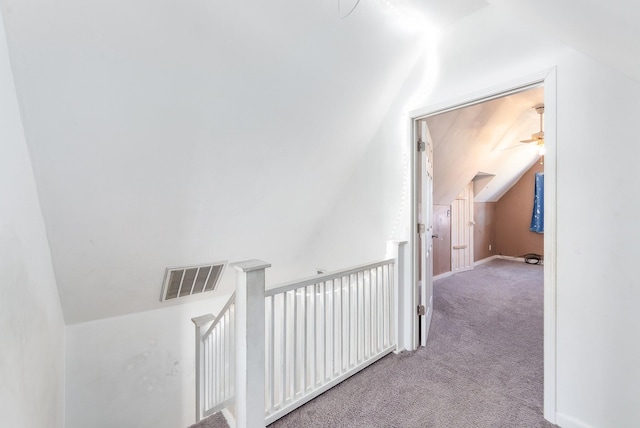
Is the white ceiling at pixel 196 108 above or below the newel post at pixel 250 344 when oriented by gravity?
above

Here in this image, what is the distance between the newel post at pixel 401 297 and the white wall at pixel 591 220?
3.32ft

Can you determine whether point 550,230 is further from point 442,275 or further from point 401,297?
point 442,275

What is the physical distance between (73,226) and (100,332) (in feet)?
4.13

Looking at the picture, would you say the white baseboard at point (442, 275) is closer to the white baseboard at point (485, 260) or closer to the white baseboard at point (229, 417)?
the white baseboard at point (485, 260)

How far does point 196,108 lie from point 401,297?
2122 millimetres

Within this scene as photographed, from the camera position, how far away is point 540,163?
5.92 metres

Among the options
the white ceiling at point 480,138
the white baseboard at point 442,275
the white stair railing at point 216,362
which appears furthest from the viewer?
the white baseboard at point 442,275

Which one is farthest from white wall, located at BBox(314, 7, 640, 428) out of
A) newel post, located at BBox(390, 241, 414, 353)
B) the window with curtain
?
the window with curtain

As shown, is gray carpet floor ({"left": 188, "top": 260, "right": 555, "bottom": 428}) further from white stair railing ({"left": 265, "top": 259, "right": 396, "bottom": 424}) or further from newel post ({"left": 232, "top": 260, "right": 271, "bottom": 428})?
newel post ({"left": 232, "top": 260, "right": 271, "bottom": 428})

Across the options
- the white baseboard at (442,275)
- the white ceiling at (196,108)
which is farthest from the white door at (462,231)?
the white ceiling at (196,108)

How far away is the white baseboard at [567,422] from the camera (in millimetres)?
1506

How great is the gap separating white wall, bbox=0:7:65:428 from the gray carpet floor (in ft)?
2.97

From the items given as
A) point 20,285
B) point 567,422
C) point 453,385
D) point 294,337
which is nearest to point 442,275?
point 453,385

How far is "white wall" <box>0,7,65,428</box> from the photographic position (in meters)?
1.08
